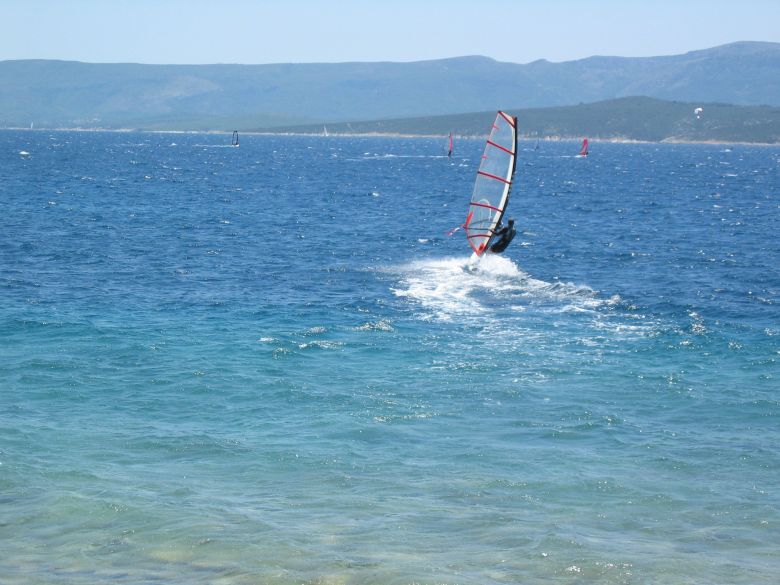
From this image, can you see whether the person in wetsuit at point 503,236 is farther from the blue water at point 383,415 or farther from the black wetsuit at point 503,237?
the blue water at point 383,415

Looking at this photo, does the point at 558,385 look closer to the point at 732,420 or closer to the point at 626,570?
the point at 732,420

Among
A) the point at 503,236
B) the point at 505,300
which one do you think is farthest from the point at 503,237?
the point at 505,300

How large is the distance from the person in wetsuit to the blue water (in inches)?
52.7

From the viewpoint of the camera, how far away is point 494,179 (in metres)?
45.8

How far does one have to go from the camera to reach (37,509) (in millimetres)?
18531

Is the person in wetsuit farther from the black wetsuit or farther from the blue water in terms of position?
the blue water

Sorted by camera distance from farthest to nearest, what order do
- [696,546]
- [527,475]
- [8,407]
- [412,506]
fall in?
1. [8,407]
2. [527,475]
3. [412,506]
4. [696,546]

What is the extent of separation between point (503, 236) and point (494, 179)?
2976 millimetres

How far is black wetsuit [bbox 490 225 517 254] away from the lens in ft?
153

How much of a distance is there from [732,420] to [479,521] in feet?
31.6

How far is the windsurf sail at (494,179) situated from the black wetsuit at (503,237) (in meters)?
0.34

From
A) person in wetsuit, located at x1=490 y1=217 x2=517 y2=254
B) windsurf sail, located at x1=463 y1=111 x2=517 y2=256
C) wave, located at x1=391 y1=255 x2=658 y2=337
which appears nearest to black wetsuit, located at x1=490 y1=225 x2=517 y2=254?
person in wetsuit, located at x1=490 y1=217 x2=517 y2=254

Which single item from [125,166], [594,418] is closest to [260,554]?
[594,418]

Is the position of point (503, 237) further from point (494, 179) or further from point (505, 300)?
point (505, 300)
